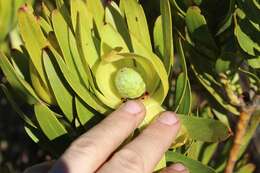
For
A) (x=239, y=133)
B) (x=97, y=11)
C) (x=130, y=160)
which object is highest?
(x=97, y=11)

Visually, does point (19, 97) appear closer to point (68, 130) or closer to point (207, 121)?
point (68, 130)

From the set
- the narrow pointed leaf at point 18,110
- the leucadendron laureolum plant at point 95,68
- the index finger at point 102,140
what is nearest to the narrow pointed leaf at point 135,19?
the leucadendron laureolum plant at point 95,68

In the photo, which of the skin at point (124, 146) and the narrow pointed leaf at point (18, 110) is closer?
the skin at point (124, 146)

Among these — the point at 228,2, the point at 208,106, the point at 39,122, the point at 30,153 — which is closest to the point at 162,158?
the point at 39,122

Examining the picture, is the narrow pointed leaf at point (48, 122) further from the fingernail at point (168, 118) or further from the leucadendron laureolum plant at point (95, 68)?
the fingernail at point (168, 118)

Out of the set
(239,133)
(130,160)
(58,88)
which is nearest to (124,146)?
(130,160)

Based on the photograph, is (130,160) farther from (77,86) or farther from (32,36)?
(32,36)

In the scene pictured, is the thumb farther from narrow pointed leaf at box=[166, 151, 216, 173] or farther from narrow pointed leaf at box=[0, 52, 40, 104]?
narrow pointed leaf at box=[0, 52, 40, 104]
